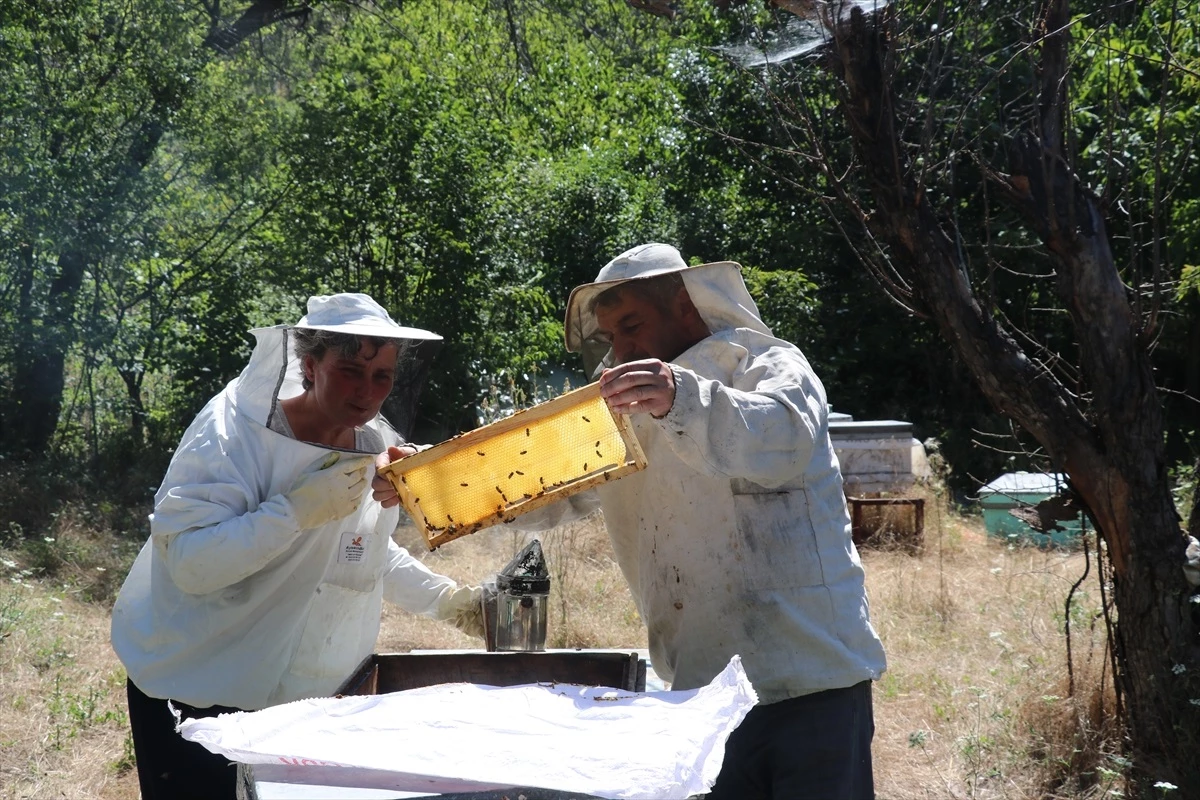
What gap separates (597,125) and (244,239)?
8.12 m

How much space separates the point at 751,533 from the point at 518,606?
85 centimetres

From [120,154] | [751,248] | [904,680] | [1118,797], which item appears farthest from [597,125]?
[1118,797]

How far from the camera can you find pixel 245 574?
2.39 meters

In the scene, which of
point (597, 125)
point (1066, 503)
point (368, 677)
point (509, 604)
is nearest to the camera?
point (368, 677)

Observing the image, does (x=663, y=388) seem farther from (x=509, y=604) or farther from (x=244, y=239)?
(x=244, y=239)

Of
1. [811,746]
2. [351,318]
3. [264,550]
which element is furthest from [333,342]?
[811,746]

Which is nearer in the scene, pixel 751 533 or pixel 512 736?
pixel 512 736

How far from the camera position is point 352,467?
2.50m

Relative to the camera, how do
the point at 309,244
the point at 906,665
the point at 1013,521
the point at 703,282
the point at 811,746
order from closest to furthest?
1. the point at 811,746
2. the point at 703,282
3. the point at 906,665
4. the point at 1013,521
5. the point at 309,244

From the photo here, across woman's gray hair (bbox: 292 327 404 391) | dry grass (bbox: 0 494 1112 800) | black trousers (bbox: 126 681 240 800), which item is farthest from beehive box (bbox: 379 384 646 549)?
dry grass (bbox: 0 494 1112 800)

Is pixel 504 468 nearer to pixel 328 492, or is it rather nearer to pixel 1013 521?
pixel 328 492

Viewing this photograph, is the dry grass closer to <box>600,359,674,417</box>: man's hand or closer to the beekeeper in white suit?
the beekeeper in white suit

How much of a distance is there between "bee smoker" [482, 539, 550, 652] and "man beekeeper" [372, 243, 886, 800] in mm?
480

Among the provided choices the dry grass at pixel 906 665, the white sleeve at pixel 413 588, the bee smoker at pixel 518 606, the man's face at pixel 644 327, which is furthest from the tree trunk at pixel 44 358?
the man's face at pixel 644 327
